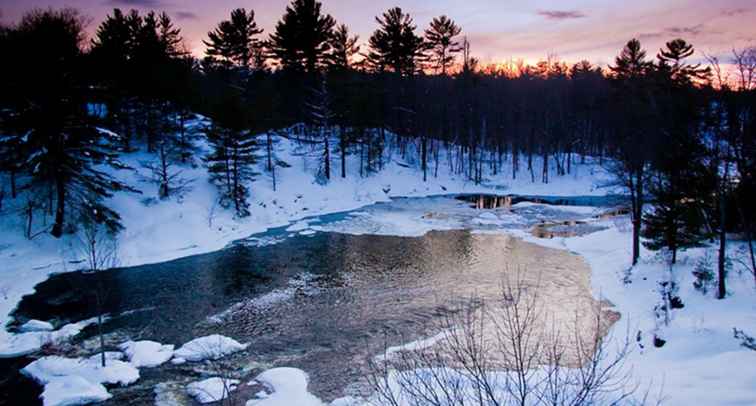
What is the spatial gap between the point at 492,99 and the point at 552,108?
374 inches

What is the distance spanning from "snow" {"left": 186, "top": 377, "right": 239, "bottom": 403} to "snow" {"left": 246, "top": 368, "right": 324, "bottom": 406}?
0.75 metres

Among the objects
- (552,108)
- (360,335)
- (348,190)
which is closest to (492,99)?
(552,108)

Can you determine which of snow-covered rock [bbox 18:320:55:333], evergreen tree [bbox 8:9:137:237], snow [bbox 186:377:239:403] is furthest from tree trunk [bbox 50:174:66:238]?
snow [bbox 186:377:239:403]

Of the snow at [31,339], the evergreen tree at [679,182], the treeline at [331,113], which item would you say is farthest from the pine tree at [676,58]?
the snow at [31,339]

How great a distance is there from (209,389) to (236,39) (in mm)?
46428

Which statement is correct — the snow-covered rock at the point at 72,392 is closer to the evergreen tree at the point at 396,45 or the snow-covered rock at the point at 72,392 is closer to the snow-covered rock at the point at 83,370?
the snow-covered rock at the point at 83,370

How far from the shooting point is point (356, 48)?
54.3 meters

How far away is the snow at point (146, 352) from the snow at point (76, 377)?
0.37 m

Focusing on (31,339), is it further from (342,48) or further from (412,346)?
(342,48)

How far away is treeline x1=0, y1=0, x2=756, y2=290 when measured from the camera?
1777cm

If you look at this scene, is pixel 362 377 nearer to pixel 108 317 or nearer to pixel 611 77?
pixel 108 317

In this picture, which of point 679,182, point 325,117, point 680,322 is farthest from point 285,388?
point 325,117

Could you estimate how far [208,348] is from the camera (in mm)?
14383

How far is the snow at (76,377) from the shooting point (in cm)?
1160
